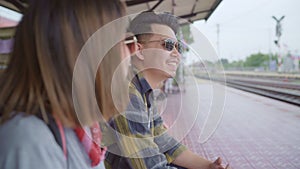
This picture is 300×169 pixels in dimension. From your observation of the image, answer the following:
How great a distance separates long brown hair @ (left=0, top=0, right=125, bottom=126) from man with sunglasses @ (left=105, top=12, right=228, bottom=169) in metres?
0.38

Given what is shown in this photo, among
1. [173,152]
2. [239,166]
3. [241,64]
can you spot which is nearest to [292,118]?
[239,166]

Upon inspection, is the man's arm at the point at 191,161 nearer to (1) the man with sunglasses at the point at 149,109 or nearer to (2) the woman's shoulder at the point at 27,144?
(1) the man with sunglasses at the point at 149,109

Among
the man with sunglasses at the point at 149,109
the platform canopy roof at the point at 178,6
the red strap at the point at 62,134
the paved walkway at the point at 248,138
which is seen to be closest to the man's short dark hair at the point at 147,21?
the man with sunglasses at the point at 149,109

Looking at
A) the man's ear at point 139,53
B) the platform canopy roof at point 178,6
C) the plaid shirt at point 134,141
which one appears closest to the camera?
the plaid shirt at point 134,141

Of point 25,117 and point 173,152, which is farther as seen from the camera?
point 173,152

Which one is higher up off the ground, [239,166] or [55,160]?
[55,160]

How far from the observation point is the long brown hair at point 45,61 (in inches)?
22.2

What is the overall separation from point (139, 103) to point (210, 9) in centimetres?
509

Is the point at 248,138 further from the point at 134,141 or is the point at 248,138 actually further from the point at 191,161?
the point at 134,141

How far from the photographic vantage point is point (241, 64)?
42.7 meters

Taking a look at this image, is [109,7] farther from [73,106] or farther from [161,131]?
[161,131]

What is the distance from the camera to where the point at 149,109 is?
115cm

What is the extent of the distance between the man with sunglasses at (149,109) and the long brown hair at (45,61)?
0.38 meters

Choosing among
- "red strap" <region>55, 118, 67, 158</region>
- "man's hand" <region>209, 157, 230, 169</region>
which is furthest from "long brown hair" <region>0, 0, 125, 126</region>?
"man's hand" <region>209, 157, 230, 169</region>
